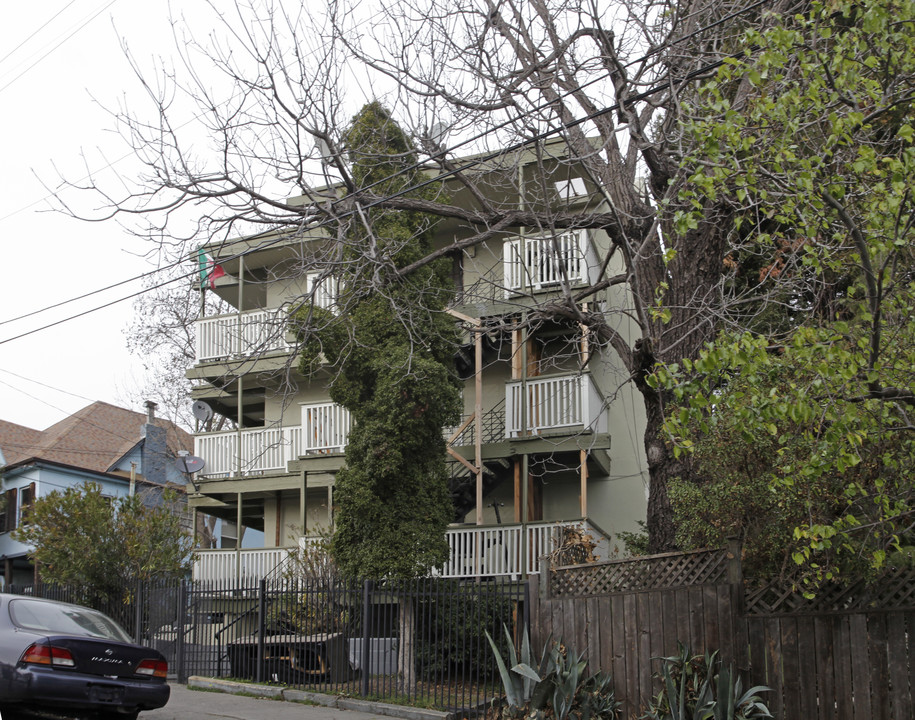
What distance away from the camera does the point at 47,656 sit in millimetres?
8648

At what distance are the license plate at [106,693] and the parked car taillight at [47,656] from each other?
336mm

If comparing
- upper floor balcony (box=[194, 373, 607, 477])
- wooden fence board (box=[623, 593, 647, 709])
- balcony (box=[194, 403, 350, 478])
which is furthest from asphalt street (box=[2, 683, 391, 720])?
balcony (box=[194, 403, 350, 478])

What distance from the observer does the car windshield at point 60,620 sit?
30.1 ft

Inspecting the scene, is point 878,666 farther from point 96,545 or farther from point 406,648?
point 96,545

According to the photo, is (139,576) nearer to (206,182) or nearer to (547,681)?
(206,182)

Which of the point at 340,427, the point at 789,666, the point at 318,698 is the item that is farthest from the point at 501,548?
the point at 789,666

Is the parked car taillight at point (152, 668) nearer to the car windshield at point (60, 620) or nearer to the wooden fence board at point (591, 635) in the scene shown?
the car windshield at point (60, 620)

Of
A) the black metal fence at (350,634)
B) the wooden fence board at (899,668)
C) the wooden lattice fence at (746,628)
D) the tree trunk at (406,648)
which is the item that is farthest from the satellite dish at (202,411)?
the wooden fence board at (899,668)

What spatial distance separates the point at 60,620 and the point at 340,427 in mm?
10117

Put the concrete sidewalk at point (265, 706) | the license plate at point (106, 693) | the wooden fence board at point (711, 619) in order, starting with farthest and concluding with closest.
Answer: the concrete sidewalk at point (265, 706)
the wooden fence board at point (711, 619)
the license plate at point (106, 693)

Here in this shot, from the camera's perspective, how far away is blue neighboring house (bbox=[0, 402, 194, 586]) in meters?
31.5

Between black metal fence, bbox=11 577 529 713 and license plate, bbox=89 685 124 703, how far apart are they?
140 inches

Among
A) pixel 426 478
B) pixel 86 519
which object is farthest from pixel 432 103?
pixel 86 519

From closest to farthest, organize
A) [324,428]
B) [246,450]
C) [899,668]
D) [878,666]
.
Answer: [899,668] < [878,666] < [324,428] < [246,450]
